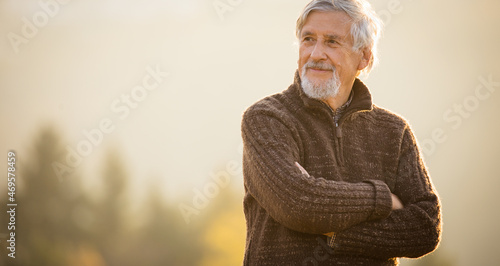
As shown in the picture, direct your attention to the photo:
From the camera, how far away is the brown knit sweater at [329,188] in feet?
7.10

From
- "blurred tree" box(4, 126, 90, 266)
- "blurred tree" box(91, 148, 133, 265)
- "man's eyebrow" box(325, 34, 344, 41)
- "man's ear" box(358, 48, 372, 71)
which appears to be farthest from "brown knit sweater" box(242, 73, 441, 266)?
"blurred tree" box(4, 126, 90, 266)

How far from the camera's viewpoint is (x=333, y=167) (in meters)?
2.38

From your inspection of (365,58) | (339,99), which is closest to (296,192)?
(339,99)

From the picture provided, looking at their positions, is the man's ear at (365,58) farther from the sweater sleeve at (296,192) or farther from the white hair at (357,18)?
the sweater sleeve at (296,192)

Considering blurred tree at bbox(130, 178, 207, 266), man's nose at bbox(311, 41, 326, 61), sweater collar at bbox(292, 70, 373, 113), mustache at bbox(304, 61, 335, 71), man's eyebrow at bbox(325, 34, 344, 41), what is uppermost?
man's eyebrow at bbox(325, 34, 344, 41)

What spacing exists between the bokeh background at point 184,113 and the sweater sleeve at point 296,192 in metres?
4.44

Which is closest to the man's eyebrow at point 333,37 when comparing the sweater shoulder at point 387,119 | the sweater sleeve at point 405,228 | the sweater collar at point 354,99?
the sweater collar at point 354,99

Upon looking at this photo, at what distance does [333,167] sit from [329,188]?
215mm

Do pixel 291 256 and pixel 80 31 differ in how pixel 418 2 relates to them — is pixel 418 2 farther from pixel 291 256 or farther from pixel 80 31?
pixel 291 256

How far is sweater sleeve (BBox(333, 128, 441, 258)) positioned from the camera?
2.21m

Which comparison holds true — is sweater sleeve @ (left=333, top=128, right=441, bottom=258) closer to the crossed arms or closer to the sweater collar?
the crossed arms

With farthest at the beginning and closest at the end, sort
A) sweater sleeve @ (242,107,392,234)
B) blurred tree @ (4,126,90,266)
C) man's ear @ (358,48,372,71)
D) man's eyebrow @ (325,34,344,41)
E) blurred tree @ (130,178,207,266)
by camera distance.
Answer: blurred tree @ (130,178,207,266)
blurred tree @ (4,126,90,266)
man's ear @ (358,48,372,71)
man's eyebrow @ (325,34,344,41)
sweater sleeve @ (242,107,392,234)

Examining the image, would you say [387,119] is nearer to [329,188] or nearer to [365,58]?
[365,58]

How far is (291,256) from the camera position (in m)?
2.27
